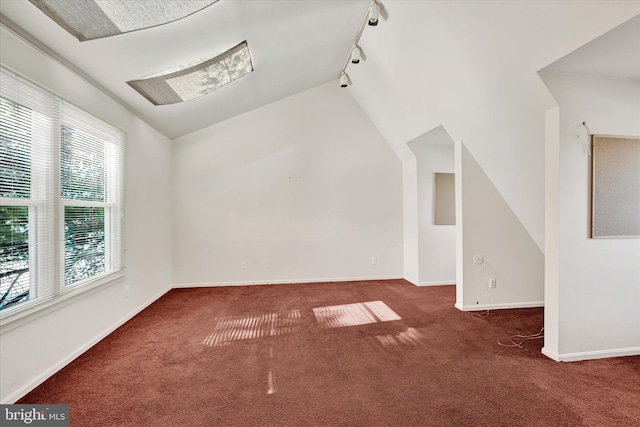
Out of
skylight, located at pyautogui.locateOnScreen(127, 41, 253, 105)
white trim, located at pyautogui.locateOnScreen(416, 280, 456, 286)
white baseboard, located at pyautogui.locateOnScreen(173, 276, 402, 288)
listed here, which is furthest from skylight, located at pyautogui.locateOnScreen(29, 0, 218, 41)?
white trim, located at pyautogui.locateOnScreen(416, 280, 456, 286)

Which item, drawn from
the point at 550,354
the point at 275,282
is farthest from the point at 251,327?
the point at 550,354

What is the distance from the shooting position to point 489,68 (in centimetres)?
226

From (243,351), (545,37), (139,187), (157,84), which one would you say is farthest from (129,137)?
(545,37)

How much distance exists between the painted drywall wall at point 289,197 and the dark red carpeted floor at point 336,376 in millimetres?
1503

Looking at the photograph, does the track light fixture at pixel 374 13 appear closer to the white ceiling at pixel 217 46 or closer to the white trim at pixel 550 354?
the white ceiling at pixel 217 46

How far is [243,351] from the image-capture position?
2361 mm

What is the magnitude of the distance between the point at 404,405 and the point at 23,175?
291cm

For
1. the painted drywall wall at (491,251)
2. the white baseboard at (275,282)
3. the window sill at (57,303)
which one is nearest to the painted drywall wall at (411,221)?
the white baseboard at (275,282)

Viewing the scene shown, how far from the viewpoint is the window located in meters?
1.71

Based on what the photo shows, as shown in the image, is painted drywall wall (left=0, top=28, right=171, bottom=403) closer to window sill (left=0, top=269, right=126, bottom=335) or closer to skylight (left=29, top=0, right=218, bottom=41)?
window sill (left=0, top=269, right=126, bottom=335)

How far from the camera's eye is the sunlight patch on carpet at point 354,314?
3.00 meters

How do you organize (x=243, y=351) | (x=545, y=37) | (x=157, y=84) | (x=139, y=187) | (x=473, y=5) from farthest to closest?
(x=139, y=187) < (x=157, y=84) < (x=243, y=351) < (x=473, y=5) < (x=545, y=37)

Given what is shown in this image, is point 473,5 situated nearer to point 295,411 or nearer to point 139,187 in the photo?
point 295,411

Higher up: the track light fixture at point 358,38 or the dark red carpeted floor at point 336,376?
the track light fixture at point 358,38
